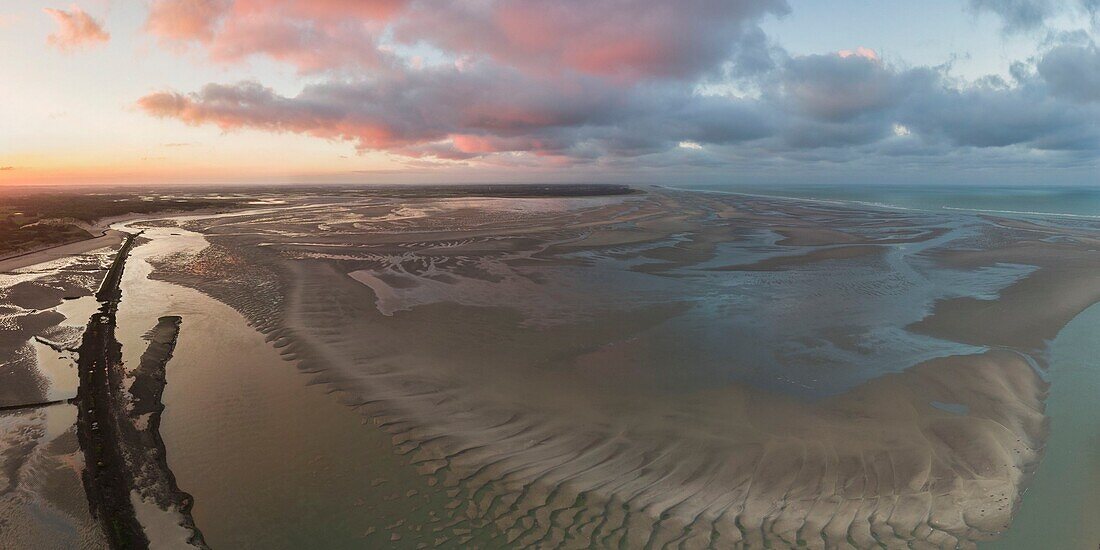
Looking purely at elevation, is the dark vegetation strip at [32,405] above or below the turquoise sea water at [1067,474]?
above

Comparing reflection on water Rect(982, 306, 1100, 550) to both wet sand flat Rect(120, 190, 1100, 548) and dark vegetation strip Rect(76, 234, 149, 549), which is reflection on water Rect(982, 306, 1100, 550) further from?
dark vegetation strip Rect(76, 234, 149, 549)

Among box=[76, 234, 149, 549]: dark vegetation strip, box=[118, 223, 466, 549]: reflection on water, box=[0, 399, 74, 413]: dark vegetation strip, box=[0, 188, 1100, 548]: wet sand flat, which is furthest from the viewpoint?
box=[0, 399, 74, 413]: dark vegetation strip

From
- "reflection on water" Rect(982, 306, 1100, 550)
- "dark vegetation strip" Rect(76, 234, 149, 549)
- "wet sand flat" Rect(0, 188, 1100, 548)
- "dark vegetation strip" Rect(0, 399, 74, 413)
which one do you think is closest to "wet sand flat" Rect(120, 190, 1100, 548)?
"wet sand flat" Rect(0, 188, 1100, 548)

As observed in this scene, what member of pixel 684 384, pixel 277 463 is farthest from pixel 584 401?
pixel 277 463

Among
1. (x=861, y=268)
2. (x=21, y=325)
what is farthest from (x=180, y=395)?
(x=861, y=268)

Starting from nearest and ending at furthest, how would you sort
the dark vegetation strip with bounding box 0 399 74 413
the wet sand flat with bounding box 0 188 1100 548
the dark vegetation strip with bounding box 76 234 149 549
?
1. the dark vegetation strip with bounding box 76 234 149 549
2. the wet sand flat with bounding box 0 188 1100 548
3. the dark vegetation strip with bounding box 0 399 74 413

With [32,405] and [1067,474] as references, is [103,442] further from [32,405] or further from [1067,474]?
[1067,474]

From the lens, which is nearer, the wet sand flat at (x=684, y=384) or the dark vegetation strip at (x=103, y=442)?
the dark vegetation strip at (x=103, y=442)

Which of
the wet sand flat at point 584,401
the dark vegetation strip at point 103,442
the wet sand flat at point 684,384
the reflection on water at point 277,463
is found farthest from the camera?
the wet sand flat at point 684,384

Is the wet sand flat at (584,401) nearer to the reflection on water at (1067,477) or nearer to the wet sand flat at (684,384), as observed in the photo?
the wet sand flat at (684,384)

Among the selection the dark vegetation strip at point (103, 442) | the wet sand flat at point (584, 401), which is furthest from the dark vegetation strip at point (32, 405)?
the wet sand flat at point (584, 401)

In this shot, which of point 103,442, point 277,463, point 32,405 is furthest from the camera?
point 32,405
